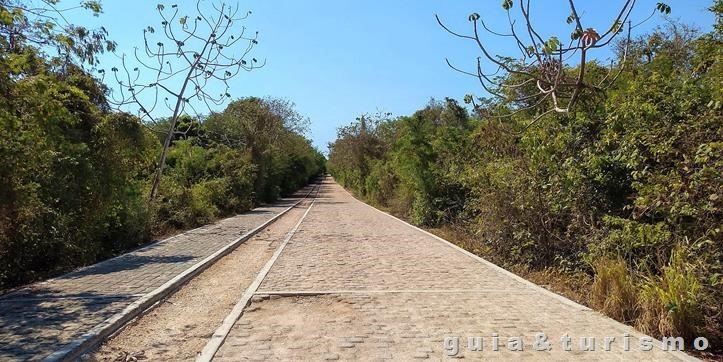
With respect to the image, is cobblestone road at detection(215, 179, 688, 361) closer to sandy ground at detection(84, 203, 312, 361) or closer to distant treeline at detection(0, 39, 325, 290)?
sandy ground at detection(84, 203, 312, 361)

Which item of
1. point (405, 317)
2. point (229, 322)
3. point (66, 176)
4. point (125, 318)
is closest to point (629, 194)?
point (405, 317)

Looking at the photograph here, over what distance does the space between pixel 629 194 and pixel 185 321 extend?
6875 mm

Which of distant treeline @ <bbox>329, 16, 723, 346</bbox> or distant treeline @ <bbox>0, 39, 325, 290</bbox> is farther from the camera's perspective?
distant treeline @ <bbox>0, 39, 325, 290</bbox>

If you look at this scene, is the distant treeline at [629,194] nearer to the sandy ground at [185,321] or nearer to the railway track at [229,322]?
the railway track at [229,322]

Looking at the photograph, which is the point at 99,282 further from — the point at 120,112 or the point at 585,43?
the point at 585,43

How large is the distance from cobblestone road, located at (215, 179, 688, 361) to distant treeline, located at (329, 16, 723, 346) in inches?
26.9

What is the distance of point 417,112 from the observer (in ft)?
85.9

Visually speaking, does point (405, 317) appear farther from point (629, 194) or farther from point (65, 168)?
point (65, 168)

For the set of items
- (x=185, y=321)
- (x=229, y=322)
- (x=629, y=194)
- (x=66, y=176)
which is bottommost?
(x=185, y=321)

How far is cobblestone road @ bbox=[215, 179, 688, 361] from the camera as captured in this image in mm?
5547

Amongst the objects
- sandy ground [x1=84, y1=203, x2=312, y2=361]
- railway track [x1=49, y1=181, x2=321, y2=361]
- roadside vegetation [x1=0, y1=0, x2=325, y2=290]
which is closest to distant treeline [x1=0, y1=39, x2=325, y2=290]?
roadside vegetation [x1=0, y1=0, x2=325, y2=290]

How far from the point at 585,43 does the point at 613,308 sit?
3470 millimetres

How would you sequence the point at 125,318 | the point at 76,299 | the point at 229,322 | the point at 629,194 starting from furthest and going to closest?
the point at 629,194 → the point at 76,299 → the point at 125,318 → the point at 229,322

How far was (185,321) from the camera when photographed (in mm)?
Result: 7125
